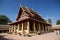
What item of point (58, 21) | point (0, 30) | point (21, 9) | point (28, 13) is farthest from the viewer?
point (58, 21)

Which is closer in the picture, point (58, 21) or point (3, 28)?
point (3, 28)

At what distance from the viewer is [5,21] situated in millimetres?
52594

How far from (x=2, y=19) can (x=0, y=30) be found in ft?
47.3

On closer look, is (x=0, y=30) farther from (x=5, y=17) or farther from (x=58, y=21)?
(x=58, y=21)

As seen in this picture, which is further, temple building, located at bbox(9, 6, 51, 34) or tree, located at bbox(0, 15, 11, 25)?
tree, located at bbox(0, 15, 11, 25)

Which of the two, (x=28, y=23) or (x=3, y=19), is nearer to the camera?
(x=28, y=23)

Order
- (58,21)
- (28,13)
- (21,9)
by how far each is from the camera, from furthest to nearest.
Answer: (58,21), (21,9), (28,13)

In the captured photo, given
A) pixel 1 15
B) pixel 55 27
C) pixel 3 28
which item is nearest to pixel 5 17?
pixel 1 15

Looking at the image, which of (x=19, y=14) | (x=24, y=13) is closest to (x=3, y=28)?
(x=19, y=14)

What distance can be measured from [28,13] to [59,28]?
25.1 m

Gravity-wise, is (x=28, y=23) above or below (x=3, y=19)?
below

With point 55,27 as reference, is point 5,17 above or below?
above

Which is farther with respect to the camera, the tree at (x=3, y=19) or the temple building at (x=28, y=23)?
the tree at (x=3, y=19)

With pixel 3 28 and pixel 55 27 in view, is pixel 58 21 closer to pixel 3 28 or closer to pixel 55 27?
pixel 55 27
